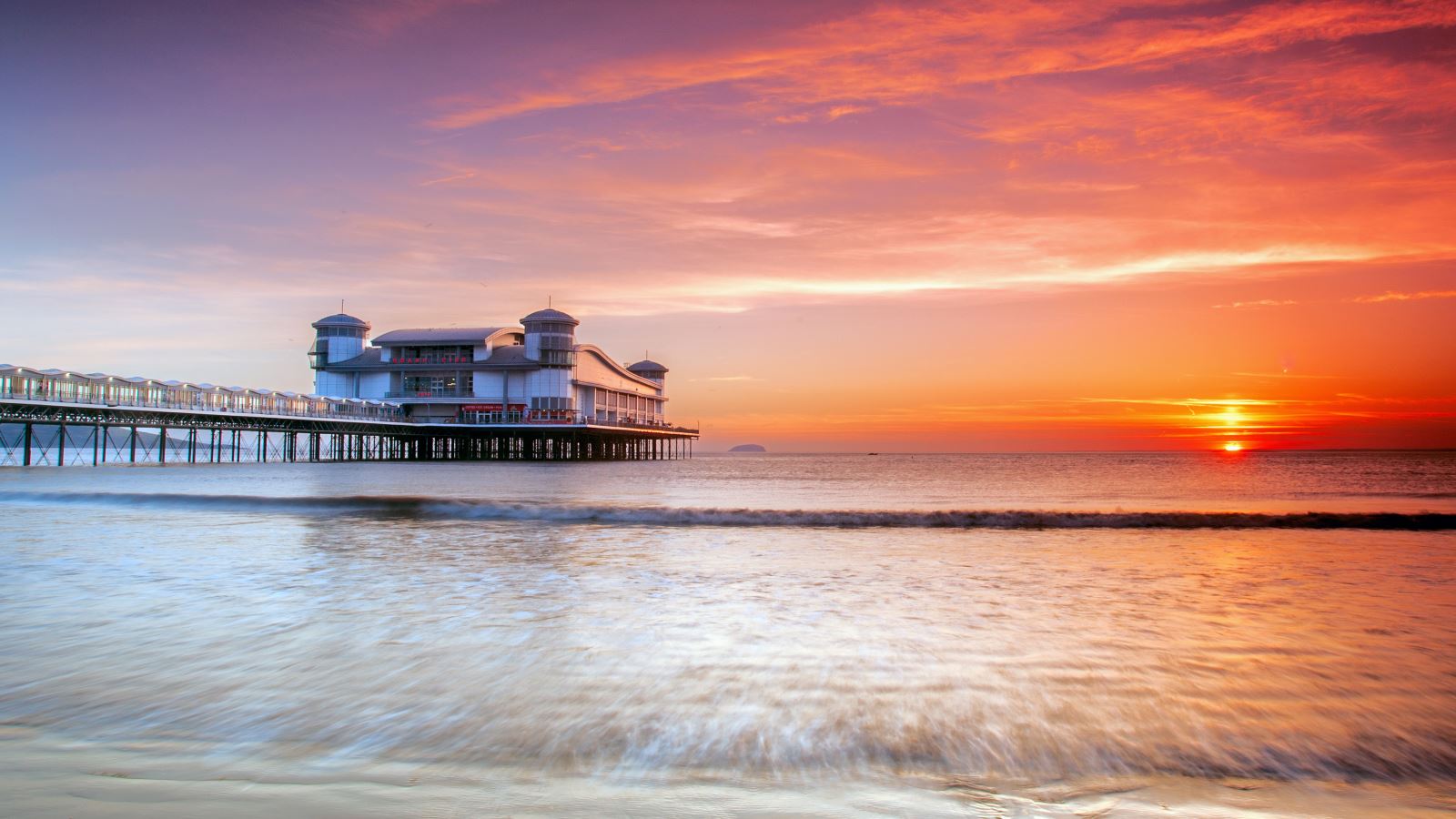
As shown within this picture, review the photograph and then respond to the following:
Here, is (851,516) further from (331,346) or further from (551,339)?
(331,346)

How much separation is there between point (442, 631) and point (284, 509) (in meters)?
14.1

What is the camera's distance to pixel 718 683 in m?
4.61

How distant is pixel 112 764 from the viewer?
3.25 m

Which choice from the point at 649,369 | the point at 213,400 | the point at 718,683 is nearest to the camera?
the point at 718,683

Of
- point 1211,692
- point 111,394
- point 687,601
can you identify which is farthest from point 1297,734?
point 111,394

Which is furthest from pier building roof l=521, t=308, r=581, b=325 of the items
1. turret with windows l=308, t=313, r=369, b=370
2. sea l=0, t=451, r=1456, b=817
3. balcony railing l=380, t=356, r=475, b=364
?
sea l=0, t=451, r=1456, b=817

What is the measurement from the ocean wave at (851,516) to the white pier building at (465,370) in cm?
5586

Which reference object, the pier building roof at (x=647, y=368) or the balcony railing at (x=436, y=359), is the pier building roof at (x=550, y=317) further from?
the pier building roof at (x=647, y=368)

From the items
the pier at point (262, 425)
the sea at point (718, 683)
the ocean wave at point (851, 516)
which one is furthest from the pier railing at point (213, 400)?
the sea at point (718, 683)

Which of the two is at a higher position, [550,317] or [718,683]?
[550,317]

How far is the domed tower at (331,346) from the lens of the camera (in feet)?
263

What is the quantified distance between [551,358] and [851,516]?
2510 inches

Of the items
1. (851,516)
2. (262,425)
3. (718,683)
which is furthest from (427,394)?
(718,683)

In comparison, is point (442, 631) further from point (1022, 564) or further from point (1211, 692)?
point (1022, 564)
